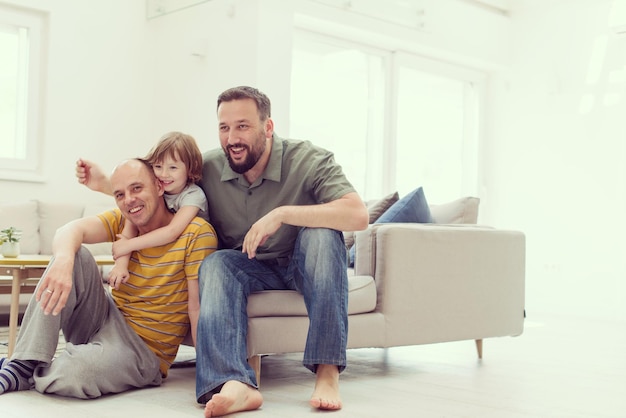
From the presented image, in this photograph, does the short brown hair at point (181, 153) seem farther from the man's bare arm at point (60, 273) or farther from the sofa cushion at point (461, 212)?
the sofa cushion at point (461, 212)

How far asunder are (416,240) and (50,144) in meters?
3.06

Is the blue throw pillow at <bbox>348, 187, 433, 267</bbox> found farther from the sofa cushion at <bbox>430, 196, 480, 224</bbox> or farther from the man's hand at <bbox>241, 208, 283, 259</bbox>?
the man's hand at <bbox>241, 208, 283, 259</bbox>

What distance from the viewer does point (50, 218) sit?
4605mm

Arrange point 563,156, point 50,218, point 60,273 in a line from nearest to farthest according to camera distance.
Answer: point 60,273 → point 50,218 → point 563,156

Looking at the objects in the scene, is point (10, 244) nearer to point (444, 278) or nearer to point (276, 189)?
point (276, 189)

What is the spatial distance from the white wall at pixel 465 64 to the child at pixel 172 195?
230cm

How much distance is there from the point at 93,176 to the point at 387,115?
3.93 m

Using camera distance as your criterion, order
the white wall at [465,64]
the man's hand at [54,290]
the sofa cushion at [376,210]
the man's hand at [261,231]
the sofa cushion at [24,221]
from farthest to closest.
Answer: the white wall at [465,64] < the sofa cushion at [24,221] < the sofa cushion at [376,210] < the man's hand at [261,231] < the man's hand at [54,290]

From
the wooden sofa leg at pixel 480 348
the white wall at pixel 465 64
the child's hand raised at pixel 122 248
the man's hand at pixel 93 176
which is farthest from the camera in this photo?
the white wall at pixel 465 64

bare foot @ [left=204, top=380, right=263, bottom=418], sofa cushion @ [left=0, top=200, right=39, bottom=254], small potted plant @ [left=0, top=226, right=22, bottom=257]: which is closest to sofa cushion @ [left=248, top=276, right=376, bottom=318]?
bare foot @ [left=204, top=380, right=263, bottom=418]

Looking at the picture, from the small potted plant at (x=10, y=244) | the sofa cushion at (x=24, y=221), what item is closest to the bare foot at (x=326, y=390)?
the small potted plant at (x=10, y=244)

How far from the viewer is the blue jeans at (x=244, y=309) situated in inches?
80.1

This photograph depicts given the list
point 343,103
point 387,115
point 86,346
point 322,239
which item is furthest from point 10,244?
point 387,115

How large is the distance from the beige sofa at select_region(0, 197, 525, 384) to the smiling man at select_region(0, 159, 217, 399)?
0.83ft
